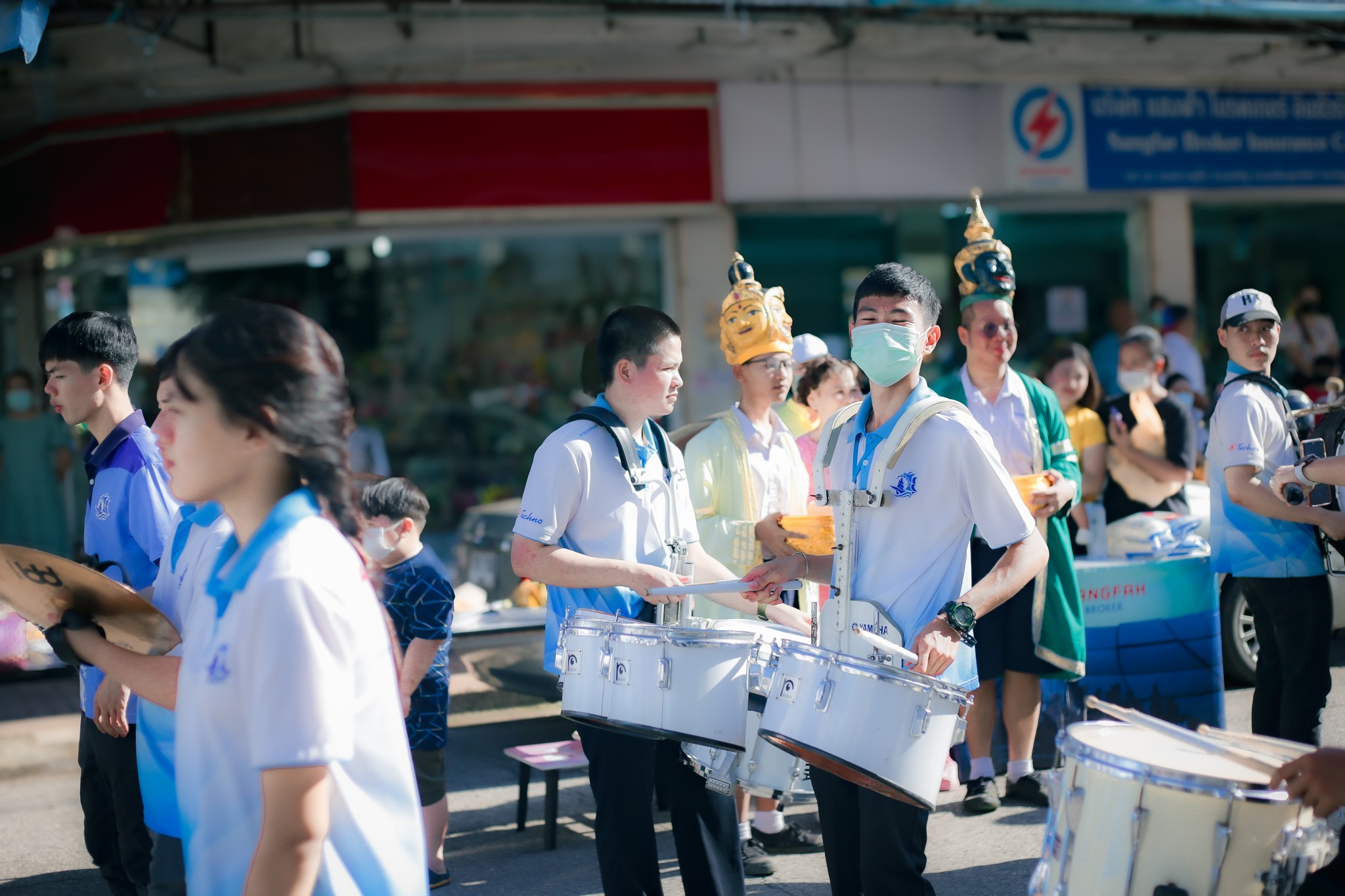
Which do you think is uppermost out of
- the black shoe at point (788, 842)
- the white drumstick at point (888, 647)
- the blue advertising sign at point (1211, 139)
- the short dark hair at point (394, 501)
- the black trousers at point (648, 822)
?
the blue advertising sign at point (1211, 139)

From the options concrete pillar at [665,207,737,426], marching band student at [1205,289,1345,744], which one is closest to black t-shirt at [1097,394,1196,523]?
marching band student at [1205,289,1345,744]

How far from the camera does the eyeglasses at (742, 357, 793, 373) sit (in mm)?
5145

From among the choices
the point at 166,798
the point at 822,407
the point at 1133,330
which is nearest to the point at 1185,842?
the point at 166,798

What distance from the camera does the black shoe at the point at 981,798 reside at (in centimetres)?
540

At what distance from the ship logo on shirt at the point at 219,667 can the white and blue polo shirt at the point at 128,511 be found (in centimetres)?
205

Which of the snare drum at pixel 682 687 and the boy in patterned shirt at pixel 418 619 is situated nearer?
the snare drum at pixel 682 687

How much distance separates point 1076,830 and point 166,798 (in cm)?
234

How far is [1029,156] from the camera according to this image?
487 inches

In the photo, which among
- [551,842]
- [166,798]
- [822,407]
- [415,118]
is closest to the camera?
[166,798]

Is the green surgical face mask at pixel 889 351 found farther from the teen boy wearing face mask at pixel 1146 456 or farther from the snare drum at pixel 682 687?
the teen boy wearing face mask at pixel 1146 456

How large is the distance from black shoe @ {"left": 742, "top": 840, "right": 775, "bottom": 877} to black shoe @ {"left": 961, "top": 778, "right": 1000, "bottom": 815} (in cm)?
99

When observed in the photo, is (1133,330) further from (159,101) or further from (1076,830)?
(159,101)

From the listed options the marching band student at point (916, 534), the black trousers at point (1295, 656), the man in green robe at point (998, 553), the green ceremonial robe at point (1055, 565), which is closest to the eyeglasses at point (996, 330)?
the man in green robe at point (998, 553)

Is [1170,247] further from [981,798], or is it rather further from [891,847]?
[891,847]
